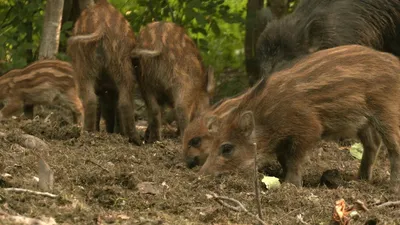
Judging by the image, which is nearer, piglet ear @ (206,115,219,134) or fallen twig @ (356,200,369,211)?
fallen twig @ (356,200,369,211)

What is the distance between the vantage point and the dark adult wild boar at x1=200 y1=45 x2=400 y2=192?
5602mm

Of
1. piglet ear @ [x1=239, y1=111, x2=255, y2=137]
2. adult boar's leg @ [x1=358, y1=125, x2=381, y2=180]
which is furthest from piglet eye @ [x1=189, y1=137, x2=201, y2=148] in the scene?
Answer: adult boar's leg @ [x1=358, y1=125, x2=381, y2=180]

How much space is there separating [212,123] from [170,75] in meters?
0.86

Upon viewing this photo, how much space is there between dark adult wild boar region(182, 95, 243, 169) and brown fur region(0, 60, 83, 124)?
194cm

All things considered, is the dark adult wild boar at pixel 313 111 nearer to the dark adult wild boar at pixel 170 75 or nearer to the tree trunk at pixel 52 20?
the dark adult wild boar at pixel 170 75

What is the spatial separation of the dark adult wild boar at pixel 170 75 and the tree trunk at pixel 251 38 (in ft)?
1.85

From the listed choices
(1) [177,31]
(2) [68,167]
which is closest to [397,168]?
(2) [68,167]

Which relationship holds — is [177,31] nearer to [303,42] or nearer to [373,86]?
[303,42]

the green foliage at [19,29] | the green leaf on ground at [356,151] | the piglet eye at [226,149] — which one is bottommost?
the green leaf on ground at [356,151]

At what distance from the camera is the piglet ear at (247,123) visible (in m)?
5.62

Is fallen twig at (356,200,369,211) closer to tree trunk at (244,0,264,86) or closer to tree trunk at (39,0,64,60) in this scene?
tree trunk at (244,0,264,86)

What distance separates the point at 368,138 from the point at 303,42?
139 centimetres

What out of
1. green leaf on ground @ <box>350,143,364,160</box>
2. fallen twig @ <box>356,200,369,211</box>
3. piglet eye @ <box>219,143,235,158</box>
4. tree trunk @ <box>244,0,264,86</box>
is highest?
tree trunk @ <box>244,0,264,86</box>

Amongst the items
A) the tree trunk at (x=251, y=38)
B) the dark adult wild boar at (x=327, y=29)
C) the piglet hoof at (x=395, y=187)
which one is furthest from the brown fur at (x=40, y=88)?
the piglet hoof at (x=395, y=187)
